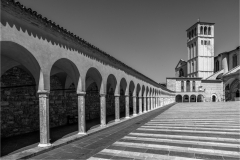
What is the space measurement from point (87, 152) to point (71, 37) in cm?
484

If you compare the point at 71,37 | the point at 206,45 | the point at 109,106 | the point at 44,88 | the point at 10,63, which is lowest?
the point at 109,106

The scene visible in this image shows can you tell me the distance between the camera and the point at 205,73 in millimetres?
57281

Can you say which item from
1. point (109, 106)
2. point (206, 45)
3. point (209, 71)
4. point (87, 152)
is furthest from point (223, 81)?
point (87, 152)

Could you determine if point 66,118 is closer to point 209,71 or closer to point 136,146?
point 136,146

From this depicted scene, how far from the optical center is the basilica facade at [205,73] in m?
49.1

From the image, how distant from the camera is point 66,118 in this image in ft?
41.0

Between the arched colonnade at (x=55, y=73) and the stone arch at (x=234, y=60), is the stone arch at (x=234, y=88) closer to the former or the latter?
the stone arch at (x=234, y=60)

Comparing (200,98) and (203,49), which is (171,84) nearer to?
(200,98)

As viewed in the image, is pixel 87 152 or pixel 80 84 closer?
pixel 87 152

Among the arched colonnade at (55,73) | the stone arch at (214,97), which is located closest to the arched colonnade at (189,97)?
the stone arch at (214,97)

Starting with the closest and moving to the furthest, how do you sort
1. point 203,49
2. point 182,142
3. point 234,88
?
point 182,142, point 234,88, point 203,49

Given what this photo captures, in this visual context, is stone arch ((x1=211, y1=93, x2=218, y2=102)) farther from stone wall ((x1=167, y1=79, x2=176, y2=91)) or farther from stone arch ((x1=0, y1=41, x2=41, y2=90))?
stone arch ((x1=0, y1=41, x2=41, y2=90))

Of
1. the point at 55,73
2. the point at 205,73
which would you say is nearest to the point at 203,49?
the point at 205,73

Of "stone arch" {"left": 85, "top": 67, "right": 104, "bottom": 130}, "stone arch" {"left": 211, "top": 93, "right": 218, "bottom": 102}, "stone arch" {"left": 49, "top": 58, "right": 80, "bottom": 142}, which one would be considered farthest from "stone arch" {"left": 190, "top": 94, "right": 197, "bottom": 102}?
"stone arch" {"left": 49, "top": 58, "right": 80, "bottom": 142}
